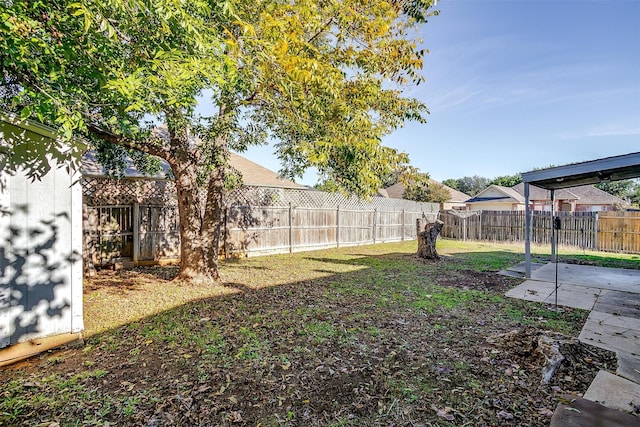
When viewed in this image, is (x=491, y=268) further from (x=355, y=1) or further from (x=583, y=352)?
(x=355, y=1)

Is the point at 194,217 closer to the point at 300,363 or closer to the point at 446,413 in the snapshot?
the point at 300,363

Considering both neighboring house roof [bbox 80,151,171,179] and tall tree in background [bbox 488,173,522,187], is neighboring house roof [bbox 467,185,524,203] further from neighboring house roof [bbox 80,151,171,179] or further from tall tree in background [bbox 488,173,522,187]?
neighboring house roof [bbox 80,151,171,179]

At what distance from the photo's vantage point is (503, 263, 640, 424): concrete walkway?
248cm

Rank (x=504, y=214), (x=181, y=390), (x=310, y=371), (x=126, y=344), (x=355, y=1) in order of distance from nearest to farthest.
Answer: (x=181, y=390) → (x=310, y=371) → (x=126, y=344) → (x=355, y=1) → (x=504, y=214)

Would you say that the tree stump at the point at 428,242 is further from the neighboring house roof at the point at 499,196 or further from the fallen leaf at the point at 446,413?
the neighboring house roof at the point at 499,196

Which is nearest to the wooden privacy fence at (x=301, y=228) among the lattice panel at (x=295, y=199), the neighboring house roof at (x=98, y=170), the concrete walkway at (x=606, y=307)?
the lattice panel at (x=295, y=199)

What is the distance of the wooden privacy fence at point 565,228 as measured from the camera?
1144cm

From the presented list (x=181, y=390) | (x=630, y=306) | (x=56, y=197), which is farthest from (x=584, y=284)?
(x=56, y=197)

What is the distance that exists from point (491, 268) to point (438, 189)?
17.1m

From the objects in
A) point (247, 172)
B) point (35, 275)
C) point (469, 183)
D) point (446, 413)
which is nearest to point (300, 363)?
point (446, 413)

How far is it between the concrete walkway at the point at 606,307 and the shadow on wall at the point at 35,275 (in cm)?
492

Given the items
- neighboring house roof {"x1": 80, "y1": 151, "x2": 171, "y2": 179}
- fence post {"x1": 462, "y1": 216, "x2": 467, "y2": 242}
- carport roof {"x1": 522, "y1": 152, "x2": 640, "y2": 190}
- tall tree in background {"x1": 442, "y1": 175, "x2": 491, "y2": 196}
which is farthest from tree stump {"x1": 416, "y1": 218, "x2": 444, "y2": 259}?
tall tree in background {"x1": 442, "y1": 175, "x2": 491, "y2": 196}

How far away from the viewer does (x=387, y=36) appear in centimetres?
598

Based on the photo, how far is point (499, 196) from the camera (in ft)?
88.8
